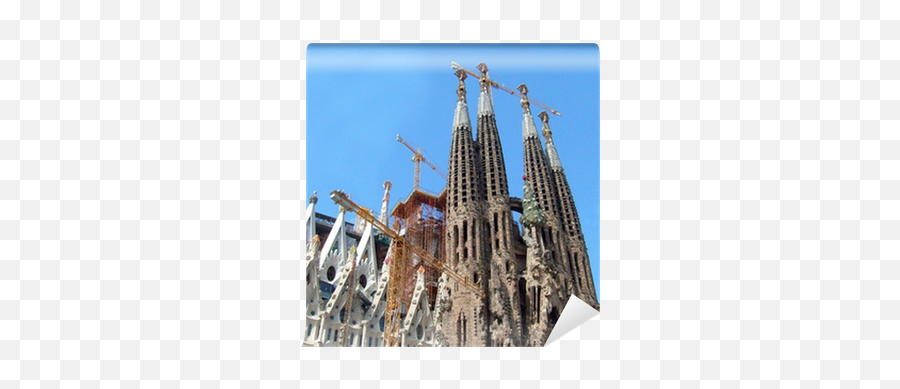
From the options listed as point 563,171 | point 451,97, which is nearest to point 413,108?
point 451,97

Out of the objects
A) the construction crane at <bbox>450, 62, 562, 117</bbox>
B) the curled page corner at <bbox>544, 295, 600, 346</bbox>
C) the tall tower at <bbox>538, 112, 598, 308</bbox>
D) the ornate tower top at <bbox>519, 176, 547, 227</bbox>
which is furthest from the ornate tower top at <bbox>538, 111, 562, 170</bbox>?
the curled page corner at <bbox>544, 295, 600, 346</bbox>

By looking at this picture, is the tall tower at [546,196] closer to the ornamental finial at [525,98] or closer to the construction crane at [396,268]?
the ornamental finial at [525,98]

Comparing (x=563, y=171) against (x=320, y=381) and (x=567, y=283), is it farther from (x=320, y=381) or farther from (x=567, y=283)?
(x=320, y=381)

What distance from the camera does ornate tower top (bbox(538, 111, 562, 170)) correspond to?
11693 millimetres

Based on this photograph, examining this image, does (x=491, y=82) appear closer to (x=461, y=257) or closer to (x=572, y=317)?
(x=461, y=257)

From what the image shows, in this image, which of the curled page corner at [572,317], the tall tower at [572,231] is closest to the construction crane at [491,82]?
the tall tower at [572,231]

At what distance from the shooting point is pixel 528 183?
47.0ft

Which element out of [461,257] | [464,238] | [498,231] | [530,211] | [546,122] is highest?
[546,122]

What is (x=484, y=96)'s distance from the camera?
1166 centimetres

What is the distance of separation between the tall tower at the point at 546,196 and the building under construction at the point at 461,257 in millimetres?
36

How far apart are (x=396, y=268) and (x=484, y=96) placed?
4.08 meters

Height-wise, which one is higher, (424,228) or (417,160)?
(417,160)

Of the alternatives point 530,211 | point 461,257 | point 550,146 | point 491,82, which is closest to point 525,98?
point 491,82
